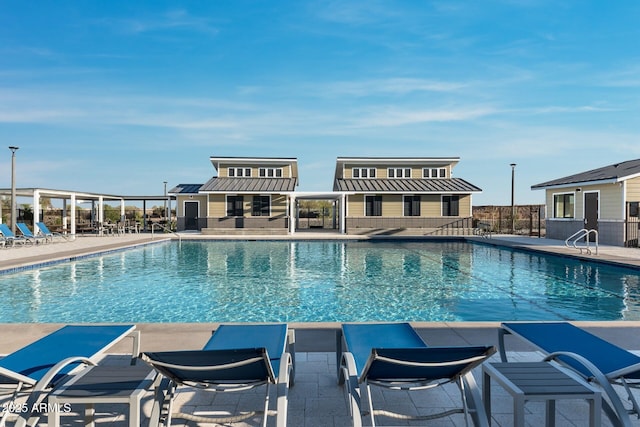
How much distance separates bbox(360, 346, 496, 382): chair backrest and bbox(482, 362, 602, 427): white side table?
0.19 metres

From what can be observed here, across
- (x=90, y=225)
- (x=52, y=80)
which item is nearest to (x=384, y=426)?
(x=52, y=80)

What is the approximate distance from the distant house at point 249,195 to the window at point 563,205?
1361cm

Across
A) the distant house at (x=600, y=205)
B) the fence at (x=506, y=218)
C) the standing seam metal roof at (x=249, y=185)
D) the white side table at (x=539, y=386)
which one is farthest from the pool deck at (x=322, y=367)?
the fence at (x=506, y=218)

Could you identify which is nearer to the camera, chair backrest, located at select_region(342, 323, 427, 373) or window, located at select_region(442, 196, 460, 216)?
chair backrest, located at select_region(342, 323, 427, 373)

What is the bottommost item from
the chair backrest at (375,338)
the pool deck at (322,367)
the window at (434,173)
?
the pool deck at (322,367)

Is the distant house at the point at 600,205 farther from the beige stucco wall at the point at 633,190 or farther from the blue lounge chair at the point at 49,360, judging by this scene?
the blue lounge chair at the point at 49,360

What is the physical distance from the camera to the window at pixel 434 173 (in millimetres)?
23531

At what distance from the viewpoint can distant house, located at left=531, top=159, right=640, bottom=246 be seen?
49.1 ft

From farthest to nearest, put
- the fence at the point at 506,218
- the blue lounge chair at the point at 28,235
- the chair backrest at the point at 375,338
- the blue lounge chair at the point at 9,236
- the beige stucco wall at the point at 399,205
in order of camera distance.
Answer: the fence at the point at 506,218 < the beige stucco wall at the point at 399,205 < the blue lounge chair at the point at 28,235 < the blue lounge chair at the point at 9,236 < the chair backrest at the point at 375,338

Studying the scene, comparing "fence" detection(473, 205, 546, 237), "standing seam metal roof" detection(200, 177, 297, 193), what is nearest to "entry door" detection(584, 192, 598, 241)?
"fence" detection(473, 205, 546, 237)

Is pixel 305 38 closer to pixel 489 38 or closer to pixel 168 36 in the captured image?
pixel 168 36

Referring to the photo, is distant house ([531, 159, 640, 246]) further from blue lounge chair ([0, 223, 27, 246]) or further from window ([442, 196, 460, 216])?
blue lounge chair ([0, 223, 27, 246])

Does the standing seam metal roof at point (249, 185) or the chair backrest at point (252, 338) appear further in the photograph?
the standing seam metal roof at point (249, 185)

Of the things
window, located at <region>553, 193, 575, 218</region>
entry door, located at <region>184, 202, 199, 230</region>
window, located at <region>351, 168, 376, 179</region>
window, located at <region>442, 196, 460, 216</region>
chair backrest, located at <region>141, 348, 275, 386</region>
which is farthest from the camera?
entry door, located at <region>184, 202, 199, 230</region>
